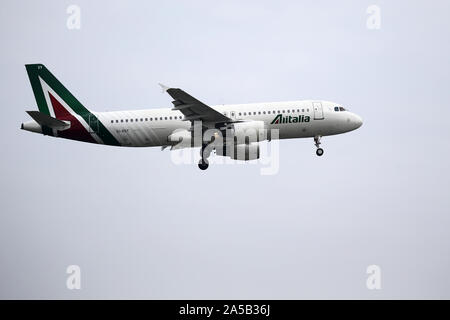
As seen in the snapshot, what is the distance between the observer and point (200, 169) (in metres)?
62.7

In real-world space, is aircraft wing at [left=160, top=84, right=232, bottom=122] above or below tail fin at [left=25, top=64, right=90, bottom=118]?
below

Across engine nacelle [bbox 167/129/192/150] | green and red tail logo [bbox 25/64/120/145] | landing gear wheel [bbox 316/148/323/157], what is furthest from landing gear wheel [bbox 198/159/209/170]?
landing gear wheel [bbox 316/148/323/157]

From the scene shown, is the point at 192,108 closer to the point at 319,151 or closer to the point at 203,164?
the point at 203,164

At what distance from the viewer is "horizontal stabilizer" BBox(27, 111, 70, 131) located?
2327 inches

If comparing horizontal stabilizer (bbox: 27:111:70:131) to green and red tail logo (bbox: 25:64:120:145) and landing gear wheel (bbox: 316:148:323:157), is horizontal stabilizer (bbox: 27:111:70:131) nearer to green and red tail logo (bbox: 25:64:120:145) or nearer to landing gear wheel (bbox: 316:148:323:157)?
green and red tail logo (bbox: 25:64:120:145)

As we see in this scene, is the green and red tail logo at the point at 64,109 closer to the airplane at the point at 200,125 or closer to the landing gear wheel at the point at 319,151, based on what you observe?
the airplane at the point at 200,125

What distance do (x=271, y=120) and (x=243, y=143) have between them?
9.24 ft
